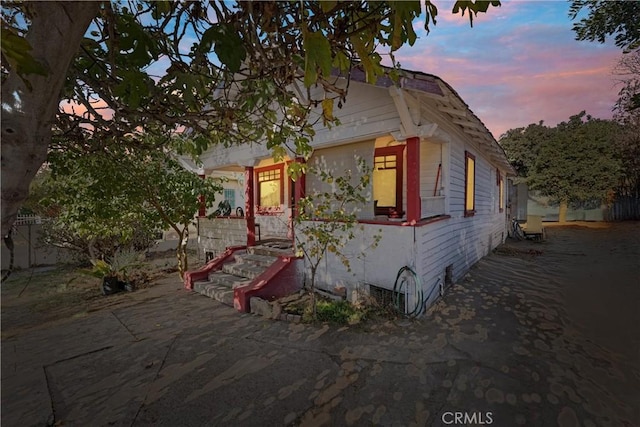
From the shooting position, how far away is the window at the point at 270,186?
A: 416 inches

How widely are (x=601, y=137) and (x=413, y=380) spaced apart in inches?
1088

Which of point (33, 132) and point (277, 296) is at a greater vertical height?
point (33, 132)

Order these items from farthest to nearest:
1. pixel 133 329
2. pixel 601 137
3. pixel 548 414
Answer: pixel 601 137
pixel 133 329
pixel 548 414

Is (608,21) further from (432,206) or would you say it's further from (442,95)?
(432,206)

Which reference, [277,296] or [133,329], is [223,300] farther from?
[133,329]

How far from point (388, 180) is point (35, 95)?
7.38 m

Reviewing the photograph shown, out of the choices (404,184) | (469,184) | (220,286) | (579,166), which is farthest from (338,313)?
(579,166)

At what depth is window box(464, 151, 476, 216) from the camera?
26.8 feet

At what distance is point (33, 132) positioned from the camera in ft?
4.27

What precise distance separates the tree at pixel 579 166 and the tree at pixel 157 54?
26.9 m

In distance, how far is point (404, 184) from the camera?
25.3ft

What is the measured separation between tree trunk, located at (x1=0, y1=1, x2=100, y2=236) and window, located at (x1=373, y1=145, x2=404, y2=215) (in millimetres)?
6898

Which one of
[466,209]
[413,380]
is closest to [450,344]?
[413,380]

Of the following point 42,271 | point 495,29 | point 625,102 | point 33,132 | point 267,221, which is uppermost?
point 625,102
